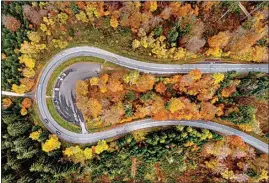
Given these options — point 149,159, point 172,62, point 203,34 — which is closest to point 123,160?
point 149,159

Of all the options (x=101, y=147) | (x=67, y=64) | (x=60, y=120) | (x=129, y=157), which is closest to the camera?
(x=101, y=147)

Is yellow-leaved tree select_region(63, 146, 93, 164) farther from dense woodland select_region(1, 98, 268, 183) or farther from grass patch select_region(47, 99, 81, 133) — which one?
grass patch select_region(47, 99, 81, 133)

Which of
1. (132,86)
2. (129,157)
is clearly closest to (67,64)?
(132,86)

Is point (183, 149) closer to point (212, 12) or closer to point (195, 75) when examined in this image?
point (195, 75)

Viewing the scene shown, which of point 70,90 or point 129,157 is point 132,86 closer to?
point 70,90

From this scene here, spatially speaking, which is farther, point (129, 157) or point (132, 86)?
point (129, 157)

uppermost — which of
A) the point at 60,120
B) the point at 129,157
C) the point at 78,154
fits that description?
the point at 60,120
